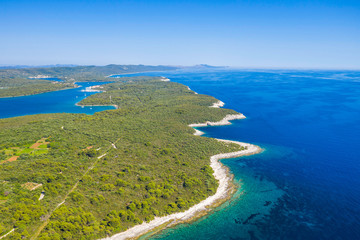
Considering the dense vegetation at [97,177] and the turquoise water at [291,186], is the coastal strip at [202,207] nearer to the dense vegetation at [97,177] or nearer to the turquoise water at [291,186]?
the dense vegetation at [97,177]

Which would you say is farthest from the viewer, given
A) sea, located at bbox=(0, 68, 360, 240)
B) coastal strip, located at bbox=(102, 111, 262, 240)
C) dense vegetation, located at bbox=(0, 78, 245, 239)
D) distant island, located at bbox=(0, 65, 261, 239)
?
sea, located at bbox=(0, 68, 360, 240)

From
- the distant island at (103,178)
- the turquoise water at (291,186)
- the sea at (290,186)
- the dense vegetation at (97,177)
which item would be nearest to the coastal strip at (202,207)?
the distant island at (103,178)

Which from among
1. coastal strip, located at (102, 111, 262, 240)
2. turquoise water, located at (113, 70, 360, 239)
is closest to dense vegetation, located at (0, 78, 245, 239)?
coastal strip, located at (102, 111, 262, 240)

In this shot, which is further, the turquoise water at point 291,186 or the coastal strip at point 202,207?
the turquoise water at point 291,186

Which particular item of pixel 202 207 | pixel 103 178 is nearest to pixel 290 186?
pixel 202 207

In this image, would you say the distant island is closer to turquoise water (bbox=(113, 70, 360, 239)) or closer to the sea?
turquoise water (bbox=(113, 70, 360, 239))

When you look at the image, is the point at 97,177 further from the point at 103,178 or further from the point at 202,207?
the point at 202,207

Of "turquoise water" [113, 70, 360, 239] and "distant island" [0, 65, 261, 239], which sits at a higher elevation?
"distant island" [0, 65, 261, 239]

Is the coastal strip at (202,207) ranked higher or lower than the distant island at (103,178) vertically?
lower
